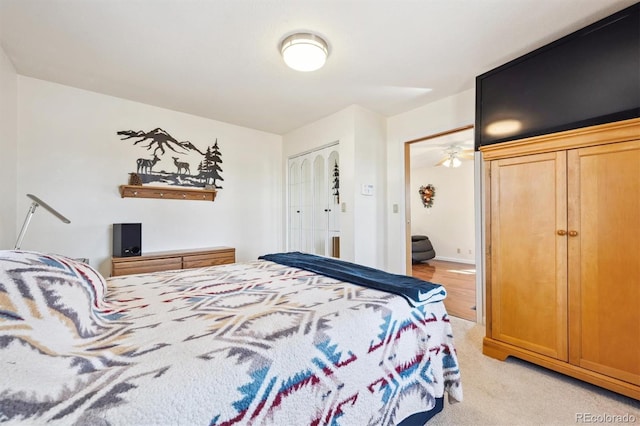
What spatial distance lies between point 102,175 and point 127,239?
774mm

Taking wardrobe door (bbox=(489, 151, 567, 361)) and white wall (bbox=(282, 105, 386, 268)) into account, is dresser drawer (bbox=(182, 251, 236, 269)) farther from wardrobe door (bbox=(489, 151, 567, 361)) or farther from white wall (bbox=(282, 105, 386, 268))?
wardrobe door (bbox=(489, 151, 567, 361))

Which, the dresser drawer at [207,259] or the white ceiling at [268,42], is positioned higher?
the white ceiling at [268,42]

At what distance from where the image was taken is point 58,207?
104 inches

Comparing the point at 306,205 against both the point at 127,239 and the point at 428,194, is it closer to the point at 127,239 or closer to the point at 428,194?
the point at 127,239

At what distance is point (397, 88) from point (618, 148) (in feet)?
5.80

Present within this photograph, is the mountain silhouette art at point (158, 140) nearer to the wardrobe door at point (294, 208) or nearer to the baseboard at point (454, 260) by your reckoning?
the wardrobe door at point (294, 208)

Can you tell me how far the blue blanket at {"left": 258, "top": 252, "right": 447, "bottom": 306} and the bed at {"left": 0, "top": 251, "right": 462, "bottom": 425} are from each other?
0.12 feet

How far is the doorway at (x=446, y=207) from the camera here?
186 inches

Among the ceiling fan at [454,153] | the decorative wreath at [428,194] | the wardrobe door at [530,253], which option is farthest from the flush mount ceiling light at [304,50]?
the decorative wreath at [428,194]

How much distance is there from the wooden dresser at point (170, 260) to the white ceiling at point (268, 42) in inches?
68.5

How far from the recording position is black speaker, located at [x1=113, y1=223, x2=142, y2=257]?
2.73m

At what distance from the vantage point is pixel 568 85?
185cm

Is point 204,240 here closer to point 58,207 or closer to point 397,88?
point 58,207

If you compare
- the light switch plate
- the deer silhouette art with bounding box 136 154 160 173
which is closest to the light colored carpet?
the light switch plate
